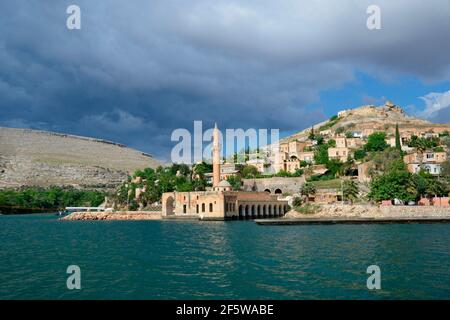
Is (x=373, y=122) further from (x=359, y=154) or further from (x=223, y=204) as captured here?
(x=223, y=204)

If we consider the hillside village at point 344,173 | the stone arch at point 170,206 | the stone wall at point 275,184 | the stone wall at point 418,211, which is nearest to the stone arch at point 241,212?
the hillside village at point 344,173

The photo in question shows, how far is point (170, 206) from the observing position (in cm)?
8162

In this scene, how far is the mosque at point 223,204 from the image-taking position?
71500 mm

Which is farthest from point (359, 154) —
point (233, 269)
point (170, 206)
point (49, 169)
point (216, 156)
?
point (49, 169)

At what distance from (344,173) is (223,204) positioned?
78.8ft

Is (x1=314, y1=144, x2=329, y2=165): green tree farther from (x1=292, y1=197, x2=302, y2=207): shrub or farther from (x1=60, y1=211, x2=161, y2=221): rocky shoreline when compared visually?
(x1=60, y1=211, x2=161, y2=221): rocky shoreline

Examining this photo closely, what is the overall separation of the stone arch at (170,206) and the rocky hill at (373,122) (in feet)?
187

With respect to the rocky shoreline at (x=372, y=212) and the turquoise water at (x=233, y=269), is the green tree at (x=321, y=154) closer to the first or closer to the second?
the rocky shoreline at (x=372, y=212)

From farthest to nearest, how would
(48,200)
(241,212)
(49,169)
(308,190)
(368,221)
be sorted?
(49,169)
(48,200)
(241,212)
(308,190)
(368,221)

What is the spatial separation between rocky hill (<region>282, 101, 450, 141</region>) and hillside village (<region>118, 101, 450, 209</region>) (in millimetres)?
795

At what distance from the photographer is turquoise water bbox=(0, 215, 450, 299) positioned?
1811 centimetres
